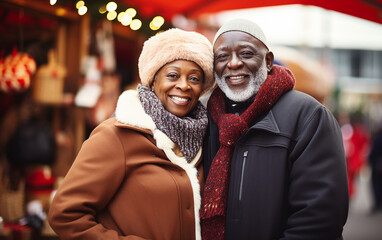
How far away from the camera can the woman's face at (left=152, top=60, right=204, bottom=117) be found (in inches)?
93.0

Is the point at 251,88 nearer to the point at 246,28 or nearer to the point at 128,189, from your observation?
the point at 246,28

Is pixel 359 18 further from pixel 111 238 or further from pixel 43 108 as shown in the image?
pixel 43 108

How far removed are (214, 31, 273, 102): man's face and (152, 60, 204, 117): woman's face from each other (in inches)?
7.6

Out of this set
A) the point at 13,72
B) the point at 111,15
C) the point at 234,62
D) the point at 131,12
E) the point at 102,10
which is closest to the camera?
the point at 234,62

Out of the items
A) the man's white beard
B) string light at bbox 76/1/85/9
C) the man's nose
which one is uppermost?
string light at bbox 76/1/85/9

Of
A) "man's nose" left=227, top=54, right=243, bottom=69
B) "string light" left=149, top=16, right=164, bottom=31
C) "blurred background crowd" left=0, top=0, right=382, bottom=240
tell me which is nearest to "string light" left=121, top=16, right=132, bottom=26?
"blurred background crowd" left=0, top=0, right=382, bottom=240

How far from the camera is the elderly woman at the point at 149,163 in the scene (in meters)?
2.09

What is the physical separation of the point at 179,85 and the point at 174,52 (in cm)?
19

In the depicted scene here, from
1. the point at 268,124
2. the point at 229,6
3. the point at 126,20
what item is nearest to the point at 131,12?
the point at 126,20

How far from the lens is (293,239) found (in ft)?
6.59

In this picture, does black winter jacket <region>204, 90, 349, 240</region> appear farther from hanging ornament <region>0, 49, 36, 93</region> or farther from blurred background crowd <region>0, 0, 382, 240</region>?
hanging ornament <region>0, 49, 36, 93</region>

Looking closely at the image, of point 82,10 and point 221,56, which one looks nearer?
point 221,56

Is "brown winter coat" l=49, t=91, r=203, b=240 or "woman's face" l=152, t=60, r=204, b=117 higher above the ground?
"woman's face" l=152, t=60, r=204, b=117

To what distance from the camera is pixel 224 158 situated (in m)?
2.24
